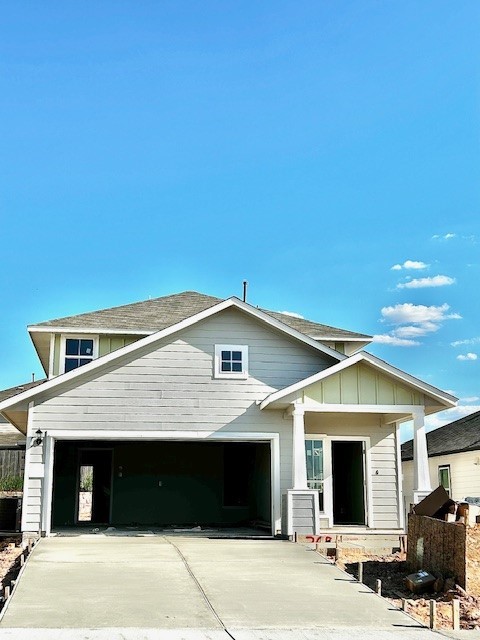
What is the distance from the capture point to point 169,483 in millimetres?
20516

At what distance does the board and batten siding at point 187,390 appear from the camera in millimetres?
16484

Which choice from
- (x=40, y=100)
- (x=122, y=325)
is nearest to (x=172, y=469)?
(x=122, y=325)

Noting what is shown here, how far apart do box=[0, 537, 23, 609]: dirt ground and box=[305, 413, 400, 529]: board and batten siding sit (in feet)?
22.4

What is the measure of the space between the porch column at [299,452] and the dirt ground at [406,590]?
179cm

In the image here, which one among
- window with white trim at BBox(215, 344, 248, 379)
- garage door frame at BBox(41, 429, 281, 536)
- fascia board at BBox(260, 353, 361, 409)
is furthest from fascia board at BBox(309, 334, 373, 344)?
garage door frame at BBox(41, 429, 281, 536)

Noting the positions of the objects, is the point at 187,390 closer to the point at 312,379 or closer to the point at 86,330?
the point at 312,379

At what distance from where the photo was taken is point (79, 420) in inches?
647

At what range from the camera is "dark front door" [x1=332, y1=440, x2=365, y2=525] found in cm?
1839

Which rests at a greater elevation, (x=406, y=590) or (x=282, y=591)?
(x=282, y=591)

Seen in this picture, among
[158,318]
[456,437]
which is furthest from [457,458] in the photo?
[158,318]

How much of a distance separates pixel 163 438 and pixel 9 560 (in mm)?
4188

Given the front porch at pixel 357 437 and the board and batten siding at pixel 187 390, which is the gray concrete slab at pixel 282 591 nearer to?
the front porch at pixel 357 437

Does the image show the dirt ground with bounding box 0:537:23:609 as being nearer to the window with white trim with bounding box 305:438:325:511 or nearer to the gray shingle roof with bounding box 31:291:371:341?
the gray shingle roof with bounding box 31:291:371:341

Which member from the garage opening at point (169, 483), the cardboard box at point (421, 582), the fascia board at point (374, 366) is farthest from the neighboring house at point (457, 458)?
the cardboard box at point (421, 582)
